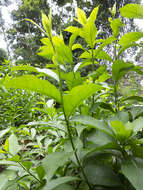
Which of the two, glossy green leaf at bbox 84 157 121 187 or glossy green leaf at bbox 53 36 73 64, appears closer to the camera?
glossy green leaf at bbox 84 157 121 187

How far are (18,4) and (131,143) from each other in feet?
38.3

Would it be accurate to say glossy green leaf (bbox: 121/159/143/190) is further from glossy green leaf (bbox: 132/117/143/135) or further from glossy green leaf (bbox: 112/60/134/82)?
A: glossy green leaf (bbox: 112/60/134/82)

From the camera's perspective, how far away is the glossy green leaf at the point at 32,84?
0.19 metres

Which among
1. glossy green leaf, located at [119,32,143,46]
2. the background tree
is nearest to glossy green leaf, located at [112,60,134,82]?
glossy green leaf, located at [119,32,143,46]

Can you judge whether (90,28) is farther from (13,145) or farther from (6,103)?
(6,103)

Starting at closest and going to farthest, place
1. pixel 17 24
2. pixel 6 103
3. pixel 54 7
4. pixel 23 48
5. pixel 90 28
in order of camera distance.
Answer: pixel 90 28 → pixel 6 103 → pixel 54 7 → pixel 17 24 → pixel 23 48

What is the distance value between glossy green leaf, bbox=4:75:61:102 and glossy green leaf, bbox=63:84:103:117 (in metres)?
0.02

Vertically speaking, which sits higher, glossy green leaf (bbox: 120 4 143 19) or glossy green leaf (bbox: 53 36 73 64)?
glossy green leaf (bbox: 120 4 143 19)

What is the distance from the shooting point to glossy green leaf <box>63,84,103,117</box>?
0.66 ft

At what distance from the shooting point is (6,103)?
39.6 inches

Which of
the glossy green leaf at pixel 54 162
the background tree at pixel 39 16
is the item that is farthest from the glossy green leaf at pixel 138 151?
the background tree at pixel 39 16

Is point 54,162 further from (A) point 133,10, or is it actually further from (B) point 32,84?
(A) point 133,10

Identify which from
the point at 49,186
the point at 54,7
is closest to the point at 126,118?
the point at 49,186

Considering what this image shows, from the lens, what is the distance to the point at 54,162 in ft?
0.71
